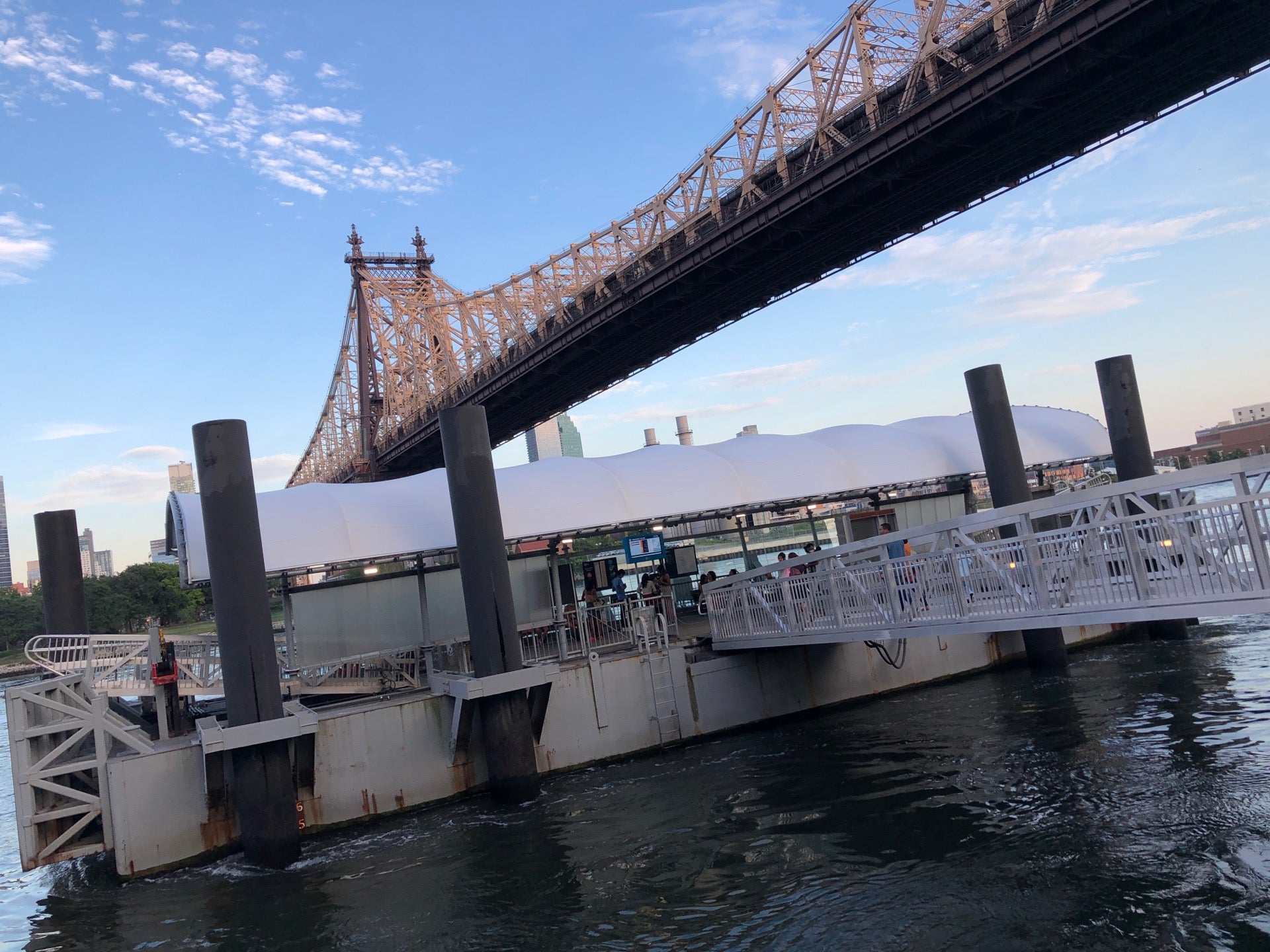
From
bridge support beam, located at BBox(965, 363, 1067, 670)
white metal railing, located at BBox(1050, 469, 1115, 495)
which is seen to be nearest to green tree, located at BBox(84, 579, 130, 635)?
white metal railing, located at BBox(1050, 469, 1115, 495)

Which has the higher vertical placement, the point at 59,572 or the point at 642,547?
the point at 59,572

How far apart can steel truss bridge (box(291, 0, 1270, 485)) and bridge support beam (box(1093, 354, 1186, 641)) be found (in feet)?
18.8

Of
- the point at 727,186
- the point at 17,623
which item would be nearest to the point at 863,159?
the point at 727,186

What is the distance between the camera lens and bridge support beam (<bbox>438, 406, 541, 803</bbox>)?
14570mm

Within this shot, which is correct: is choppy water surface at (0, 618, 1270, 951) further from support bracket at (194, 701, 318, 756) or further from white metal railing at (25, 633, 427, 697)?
white metal railing at (25, 633, 427, 697)

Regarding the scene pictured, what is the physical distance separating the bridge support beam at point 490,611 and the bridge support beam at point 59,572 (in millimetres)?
9842

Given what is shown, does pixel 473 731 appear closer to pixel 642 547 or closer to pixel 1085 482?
pixel 642 547

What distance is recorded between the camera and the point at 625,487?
806 inches

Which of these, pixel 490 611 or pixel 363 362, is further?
pixel 363 362

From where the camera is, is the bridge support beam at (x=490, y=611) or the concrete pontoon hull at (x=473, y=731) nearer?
the concrete pontoon hull at (x=473, y=731)

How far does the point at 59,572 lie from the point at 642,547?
12323 mm

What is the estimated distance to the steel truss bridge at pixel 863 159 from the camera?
18266mm

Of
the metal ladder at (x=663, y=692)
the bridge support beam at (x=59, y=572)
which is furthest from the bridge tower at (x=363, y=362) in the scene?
the metal ladder at (x=663, y=692)

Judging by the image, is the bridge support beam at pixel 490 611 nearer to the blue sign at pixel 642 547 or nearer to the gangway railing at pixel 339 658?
the gangway railing at pixel 339 658
